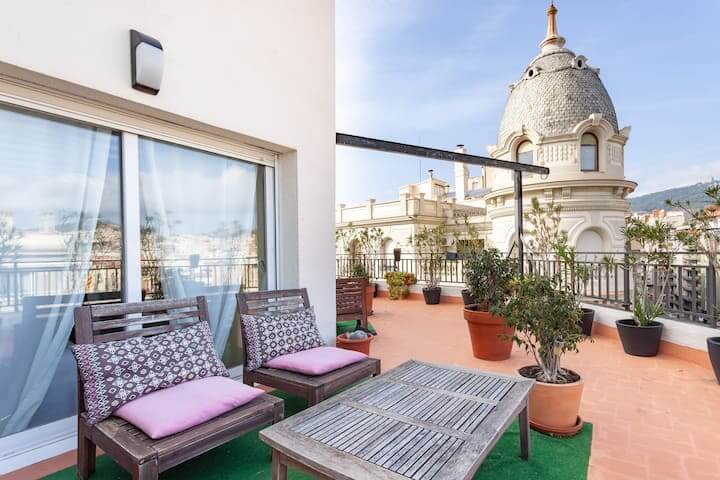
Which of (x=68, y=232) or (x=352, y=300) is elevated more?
(x=68, y=232)

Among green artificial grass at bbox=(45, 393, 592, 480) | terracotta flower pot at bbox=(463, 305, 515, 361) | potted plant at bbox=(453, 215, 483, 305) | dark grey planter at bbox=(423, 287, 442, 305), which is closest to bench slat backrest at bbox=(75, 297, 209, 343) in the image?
green artificial grass at bbox=(45, 393, 592, 480)

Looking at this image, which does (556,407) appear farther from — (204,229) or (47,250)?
(47,250)

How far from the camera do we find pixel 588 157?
42.0 ft

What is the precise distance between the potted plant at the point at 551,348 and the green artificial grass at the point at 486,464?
0.43 feet

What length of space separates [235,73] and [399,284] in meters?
6.84

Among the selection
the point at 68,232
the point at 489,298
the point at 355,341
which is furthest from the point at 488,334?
the point at 68,232

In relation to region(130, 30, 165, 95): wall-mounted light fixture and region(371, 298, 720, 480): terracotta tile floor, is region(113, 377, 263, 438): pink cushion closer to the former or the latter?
region(130, 30, 165, 95): wall-mounted light fixture

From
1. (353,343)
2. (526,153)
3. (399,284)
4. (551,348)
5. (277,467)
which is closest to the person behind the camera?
(277,467)

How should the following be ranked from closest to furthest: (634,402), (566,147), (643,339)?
1. (634,402)
2. (643,339)
3. (566,147)

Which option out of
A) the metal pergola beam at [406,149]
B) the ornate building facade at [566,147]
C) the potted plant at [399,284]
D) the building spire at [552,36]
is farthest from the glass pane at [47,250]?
the building spire at [552,36]

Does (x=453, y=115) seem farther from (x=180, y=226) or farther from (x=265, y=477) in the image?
(x=265, y=477)

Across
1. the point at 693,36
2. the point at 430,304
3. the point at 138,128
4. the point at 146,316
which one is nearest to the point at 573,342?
the point at 146,316

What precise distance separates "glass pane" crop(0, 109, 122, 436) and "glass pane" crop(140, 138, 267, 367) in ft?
0.93

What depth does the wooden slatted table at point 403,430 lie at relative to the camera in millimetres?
1313
